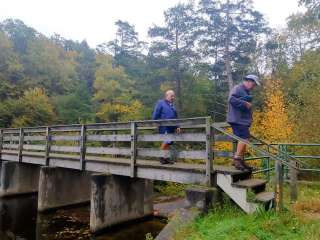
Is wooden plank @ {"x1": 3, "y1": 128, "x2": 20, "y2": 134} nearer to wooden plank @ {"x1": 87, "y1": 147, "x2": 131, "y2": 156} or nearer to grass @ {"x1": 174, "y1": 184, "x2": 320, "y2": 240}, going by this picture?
wooden plank @ {"x1": 87, "y1": 147, "x2": 131, "y2": 156}

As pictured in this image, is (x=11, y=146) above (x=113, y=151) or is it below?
above

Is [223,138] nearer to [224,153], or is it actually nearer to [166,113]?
[224,153]

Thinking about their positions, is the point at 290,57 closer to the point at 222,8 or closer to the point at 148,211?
the point at 222,8

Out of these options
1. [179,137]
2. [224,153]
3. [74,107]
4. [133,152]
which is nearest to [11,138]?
[133,152]

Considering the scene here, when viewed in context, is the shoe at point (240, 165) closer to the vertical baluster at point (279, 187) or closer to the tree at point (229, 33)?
the vertical baluster at point (279, 187)

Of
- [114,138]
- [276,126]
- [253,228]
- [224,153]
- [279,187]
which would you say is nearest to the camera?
[253,228]

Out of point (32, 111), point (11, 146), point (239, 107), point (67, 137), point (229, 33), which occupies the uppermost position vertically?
point (229, 33)

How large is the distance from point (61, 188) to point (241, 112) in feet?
26.8

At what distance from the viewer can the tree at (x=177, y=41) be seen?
3061cm

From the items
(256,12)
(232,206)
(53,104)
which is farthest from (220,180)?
(53,104)

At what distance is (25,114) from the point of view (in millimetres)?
Result: 31078

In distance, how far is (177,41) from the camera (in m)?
31.3

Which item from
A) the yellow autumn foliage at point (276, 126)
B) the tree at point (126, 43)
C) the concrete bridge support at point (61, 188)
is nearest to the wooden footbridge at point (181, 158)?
the concrete bridge support at point (61, 188)

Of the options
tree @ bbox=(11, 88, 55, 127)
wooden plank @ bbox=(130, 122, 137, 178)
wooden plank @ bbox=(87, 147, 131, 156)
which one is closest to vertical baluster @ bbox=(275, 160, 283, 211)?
wooden plank @ bbox=(130, 122, 137, 178)
